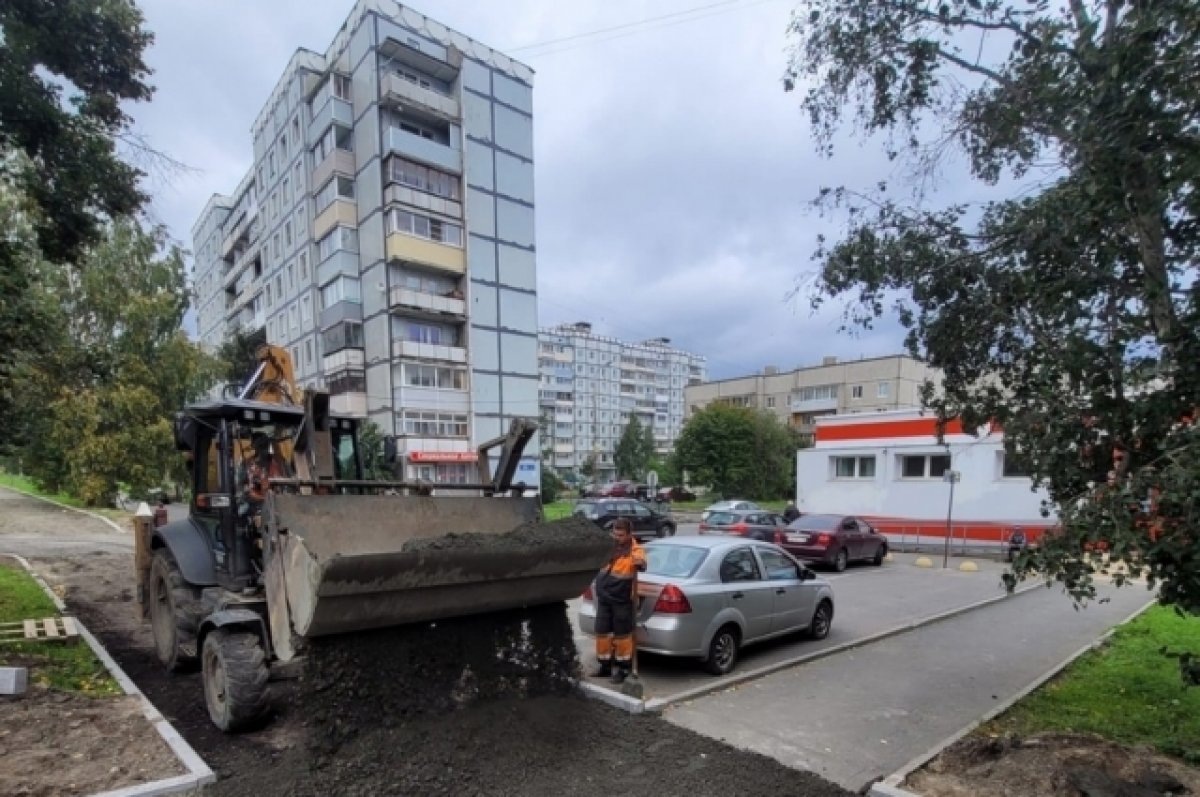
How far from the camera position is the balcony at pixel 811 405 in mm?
75000

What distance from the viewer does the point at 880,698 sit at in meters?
6.86

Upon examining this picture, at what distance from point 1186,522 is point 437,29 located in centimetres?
4458

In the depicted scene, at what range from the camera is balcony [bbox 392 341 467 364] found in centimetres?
3731

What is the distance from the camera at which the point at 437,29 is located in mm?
39938

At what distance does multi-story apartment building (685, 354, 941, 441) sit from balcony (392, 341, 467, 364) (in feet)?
101

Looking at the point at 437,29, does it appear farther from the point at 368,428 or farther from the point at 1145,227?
the point at 1145,227

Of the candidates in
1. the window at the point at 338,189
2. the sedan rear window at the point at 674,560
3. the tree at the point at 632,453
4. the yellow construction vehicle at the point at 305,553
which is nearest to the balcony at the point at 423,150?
the window at the point at 338,189

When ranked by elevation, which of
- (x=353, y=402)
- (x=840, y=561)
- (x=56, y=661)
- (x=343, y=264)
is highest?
(x=343, y=264)

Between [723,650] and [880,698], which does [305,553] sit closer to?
[723,650]

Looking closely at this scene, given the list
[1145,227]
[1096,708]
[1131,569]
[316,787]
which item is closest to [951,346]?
[1145,227]

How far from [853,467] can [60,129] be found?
2700 cm

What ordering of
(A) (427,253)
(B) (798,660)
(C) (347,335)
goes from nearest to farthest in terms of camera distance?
(B) (798,660) < (A) (427,253) < (C) (347,335)

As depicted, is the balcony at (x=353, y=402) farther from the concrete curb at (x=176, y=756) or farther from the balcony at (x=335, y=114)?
the concrete curb at (x=176, y=756)

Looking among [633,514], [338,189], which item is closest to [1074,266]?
[633,514]
